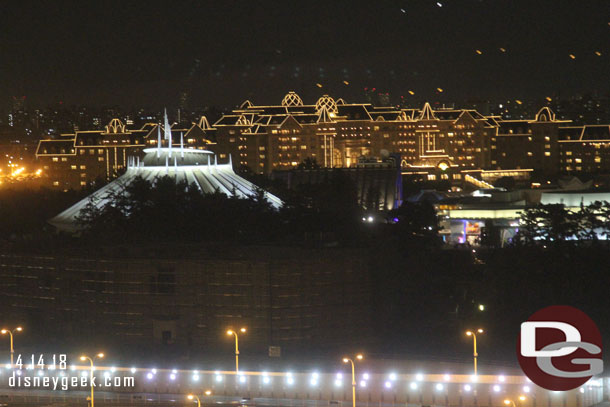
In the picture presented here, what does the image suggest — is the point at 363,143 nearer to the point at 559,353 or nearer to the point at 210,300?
the point at 210,300

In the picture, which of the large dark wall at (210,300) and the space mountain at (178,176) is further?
the space mountain at (178,176)

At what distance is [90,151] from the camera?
70250 mm

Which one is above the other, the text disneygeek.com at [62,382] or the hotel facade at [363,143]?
the hotel facade at [363,143]

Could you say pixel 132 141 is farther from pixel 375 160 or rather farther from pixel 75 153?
pixel 375 160

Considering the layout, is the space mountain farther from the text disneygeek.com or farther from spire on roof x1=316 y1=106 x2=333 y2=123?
spire on roof x1=316 y1=106 x2=333 y2=123

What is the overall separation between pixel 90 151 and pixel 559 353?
57652mm

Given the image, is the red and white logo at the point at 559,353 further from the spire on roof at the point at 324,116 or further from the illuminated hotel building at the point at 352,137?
the spire on roof at the point at 324,116

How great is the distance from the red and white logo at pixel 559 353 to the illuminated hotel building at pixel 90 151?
175ft

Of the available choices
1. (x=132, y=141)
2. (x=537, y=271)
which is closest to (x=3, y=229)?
(x=537, y=271)

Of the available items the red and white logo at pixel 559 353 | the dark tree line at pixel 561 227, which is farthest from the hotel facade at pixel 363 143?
the red and white logo at pixel 559 353

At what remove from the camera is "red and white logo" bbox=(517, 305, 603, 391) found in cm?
1557

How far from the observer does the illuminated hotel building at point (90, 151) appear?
6962cm

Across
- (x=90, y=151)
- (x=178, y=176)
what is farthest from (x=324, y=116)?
(x=178, y=176)

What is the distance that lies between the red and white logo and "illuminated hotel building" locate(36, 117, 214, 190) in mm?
53408
